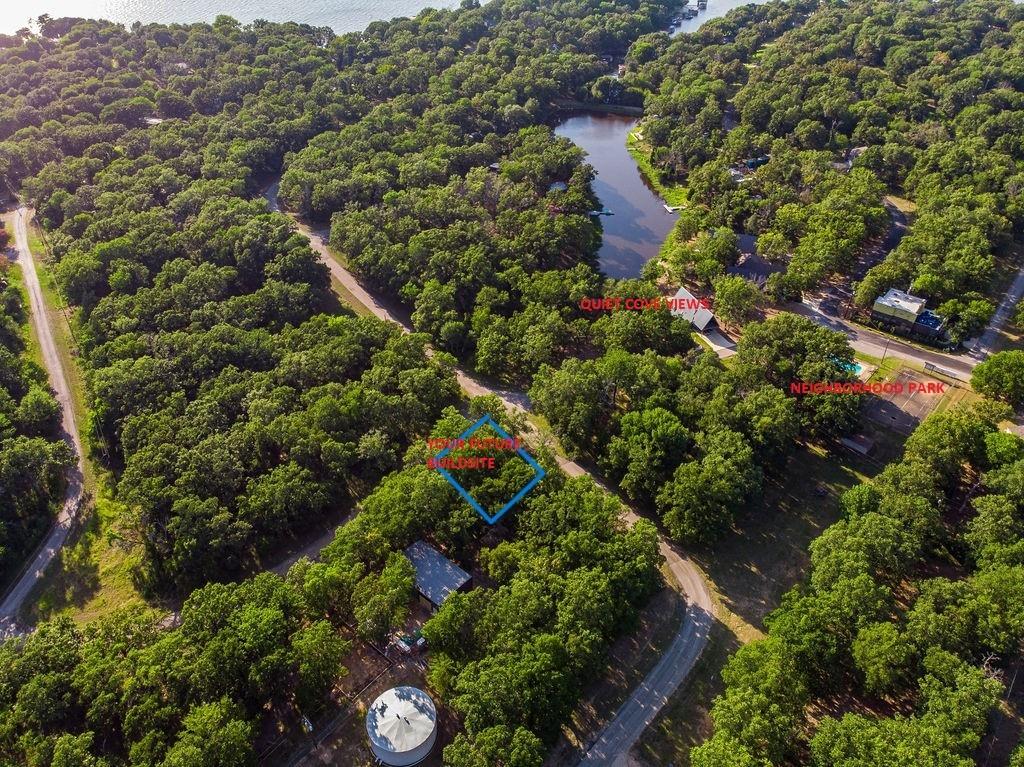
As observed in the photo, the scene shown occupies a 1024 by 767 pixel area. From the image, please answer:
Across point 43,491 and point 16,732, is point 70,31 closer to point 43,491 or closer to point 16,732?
point 43,491

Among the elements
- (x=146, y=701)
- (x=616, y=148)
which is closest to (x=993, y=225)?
(x=616, y=148)

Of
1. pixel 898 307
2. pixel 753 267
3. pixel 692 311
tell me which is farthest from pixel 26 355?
pixel 898 307

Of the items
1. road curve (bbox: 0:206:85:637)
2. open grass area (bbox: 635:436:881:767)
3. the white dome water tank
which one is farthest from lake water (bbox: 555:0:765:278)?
road curve (bbox: 0:206:85:637)

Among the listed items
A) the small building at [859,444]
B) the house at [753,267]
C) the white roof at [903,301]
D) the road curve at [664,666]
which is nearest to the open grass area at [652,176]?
the house at [753,267]

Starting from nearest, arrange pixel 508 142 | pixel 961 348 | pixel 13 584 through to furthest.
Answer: pixel 13 584
pixel 961 348
pixel 508 142

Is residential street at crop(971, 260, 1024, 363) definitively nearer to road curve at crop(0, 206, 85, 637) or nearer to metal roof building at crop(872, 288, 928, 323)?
metal roof building at crop(872, 288, 928, 323)

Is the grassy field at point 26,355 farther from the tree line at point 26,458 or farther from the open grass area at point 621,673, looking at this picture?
the open grass area at point 621,673
